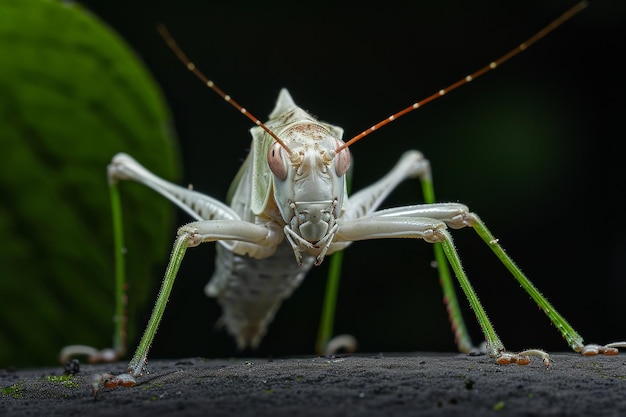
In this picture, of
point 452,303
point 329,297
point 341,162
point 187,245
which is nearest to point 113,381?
point 187,245

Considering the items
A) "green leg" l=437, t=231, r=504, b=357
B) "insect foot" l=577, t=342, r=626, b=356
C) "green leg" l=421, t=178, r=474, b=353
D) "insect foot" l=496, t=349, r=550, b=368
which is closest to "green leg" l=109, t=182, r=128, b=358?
"green leg" l=421, t=178, r=474, b=353

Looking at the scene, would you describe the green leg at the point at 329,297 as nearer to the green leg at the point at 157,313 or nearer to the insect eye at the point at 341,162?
the insect eye at the point at 341,162

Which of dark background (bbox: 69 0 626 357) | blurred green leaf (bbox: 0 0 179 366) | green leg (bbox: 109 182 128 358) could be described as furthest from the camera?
dark background (bbox: 69 0 626 357)

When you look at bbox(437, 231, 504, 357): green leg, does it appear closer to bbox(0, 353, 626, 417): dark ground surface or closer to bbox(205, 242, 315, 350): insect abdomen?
bbox(0, 353, 626, 417): dark ground surface

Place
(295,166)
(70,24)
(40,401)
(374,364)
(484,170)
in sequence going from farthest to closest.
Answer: (484,170)
(70,24)
(295,166)
(374,364)
(40,401)

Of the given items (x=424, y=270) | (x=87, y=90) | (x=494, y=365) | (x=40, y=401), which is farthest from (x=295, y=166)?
(x=424, y=270)

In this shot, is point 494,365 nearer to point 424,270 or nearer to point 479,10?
point 424,270

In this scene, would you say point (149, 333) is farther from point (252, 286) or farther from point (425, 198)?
point (425, 198)
